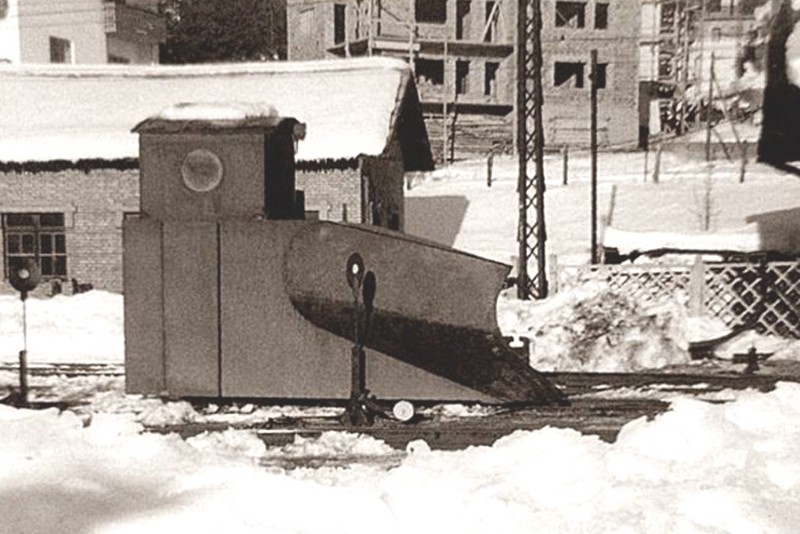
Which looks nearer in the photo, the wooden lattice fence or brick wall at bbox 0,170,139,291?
the wooden lattice fence

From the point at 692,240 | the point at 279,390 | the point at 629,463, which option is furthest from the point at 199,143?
the point at 692,240

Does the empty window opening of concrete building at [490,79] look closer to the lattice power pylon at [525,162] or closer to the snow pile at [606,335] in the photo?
the lattice power pylon at [525,162]

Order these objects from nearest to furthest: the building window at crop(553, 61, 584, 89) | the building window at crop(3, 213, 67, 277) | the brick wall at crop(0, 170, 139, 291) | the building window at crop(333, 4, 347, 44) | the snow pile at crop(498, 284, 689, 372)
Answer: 1. the snow pile at crop(498, 284, 689, 372)
2. the brick wall at crop(0, 170, 139, 291)
3. the building window at crop(3, 213, 67, 277)
4. the building window at crop(333, 4, 347, 44)
5. the building window at crop(553, 61, 584, 89)

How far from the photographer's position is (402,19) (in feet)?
167

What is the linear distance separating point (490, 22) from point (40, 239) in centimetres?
3386

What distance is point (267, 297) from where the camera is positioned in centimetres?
974

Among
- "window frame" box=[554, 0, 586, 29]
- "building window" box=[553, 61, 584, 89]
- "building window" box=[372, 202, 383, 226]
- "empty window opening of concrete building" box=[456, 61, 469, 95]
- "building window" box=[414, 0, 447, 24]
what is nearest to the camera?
"building window" box=[372, 202, 383, 226]

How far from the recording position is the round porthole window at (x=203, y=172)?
1003cm

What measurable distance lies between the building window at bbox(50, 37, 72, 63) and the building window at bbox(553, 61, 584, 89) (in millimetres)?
25113

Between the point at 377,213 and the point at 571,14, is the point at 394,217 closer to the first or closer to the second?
the point at 377,213

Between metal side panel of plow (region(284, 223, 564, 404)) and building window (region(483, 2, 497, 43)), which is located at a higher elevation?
building window (region(483, 2, 497, 43))

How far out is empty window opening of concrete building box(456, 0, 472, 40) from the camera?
53.5 m

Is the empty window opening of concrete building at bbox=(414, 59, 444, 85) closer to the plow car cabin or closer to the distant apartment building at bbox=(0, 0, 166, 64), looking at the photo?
the distant apartment building at bbox=(0, 0, 166, 64)

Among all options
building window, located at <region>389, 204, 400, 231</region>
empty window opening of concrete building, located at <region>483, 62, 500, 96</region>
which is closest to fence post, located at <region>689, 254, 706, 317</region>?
building window, located at <region>389, 204, 400, 231</region>
